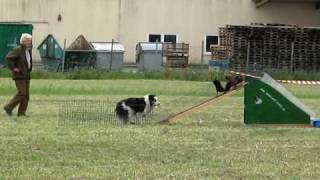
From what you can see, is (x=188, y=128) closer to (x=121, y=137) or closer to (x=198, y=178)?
(x=121, y=137)

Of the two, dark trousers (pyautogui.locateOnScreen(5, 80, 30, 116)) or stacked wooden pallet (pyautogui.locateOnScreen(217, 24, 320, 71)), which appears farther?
stacked wooden pallet (pyautogui.locateOnScreen(217, 24, 320, 71))

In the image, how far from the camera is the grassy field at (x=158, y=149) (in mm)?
8391

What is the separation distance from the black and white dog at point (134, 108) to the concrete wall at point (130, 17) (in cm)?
2931

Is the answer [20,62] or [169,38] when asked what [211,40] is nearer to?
[169,38]

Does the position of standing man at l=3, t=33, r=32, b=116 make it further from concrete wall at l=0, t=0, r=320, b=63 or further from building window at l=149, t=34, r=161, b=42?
building window at l=149, t=34, r=161, b=42

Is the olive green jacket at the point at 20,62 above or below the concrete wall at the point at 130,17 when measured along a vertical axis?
below

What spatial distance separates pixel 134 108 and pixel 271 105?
2483mm

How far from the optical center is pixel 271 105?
12734 millimetres

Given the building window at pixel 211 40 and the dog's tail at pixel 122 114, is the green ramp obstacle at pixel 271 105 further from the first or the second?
the building window at pixel 211 40

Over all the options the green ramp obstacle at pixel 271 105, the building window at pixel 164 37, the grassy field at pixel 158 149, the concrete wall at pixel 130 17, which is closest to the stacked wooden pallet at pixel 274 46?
the concrete wall at pixel 130 17

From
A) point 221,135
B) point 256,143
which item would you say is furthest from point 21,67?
point 256,143

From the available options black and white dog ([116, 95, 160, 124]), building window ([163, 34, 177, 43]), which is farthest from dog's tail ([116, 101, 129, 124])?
building window ([163, 34, 177, 43])

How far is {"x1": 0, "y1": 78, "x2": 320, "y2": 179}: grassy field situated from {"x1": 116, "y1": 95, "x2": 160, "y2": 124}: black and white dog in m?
0.35

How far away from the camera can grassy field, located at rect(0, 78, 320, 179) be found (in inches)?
330
